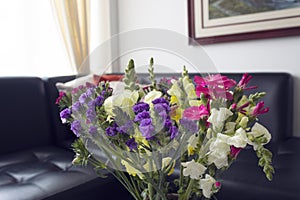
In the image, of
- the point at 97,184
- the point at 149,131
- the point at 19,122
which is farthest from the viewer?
the point at 19,122

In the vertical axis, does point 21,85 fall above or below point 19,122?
above

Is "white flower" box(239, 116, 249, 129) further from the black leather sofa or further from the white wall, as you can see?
the white wall

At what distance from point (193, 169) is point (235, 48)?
1.67m

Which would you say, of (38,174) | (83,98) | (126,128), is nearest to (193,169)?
(126,128)

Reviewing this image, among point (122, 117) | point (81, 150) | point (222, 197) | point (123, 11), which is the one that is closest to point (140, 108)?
point (122, 117)

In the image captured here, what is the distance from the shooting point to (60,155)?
170 centimetres

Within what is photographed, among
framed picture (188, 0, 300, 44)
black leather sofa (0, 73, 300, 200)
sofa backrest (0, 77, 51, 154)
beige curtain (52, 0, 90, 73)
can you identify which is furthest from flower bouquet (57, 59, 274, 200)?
beige curtain (52, 0, 90, 73)

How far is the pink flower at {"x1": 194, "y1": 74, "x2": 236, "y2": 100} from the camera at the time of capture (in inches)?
22.6

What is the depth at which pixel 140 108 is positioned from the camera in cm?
55

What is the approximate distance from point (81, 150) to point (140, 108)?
6.5 inches

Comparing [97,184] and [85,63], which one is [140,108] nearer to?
[85,63]

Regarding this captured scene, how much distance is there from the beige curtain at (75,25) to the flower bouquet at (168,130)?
1.88 m

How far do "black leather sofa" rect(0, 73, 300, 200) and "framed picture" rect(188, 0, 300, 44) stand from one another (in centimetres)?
30

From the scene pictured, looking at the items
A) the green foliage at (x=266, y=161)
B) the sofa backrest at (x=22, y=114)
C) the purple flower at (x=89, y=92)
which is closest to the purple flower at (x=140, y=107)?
the purple flower at (x=89, y=92)
